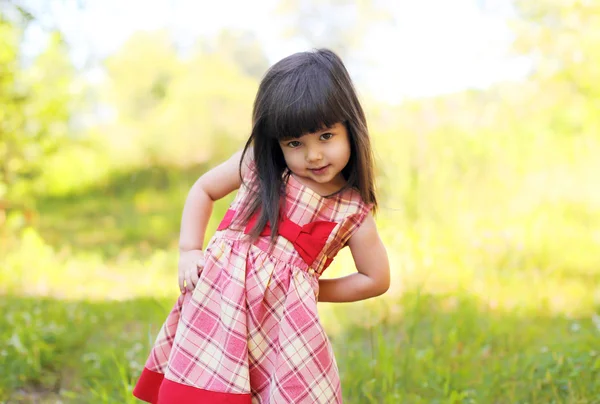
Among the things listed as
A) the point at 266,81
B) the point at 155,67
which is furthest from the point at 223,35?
the point at 266,81

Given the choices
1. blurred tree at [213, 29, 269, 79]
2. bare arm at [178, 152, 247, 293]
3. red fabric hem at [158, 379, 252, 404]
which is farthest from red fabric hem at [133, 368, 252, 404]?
blurred tree at [213, 29, 269, 79]

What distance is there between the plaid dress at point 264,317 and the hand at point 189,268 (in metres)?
0.03

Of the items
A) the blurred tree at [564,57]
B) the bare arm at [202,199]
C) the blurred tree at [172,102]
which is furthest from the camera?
the blurred tree at [172,102]

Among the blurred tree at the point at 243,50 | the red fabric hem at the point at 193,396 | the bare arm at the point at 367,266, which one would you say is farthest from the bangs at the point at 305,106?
the blurred tree at the point at 243,50

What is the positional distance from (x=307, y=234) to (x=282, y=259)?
0.27 feet

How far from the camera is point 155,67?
21.6 feet

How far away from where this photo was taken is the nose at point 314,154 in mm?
1449

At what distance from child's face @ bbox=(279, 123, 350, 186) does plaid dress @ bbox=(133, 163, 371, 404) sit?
0.06 m

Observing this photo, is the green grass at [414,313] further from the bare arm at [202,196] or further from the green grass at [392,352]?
the bare arm at [202,196]

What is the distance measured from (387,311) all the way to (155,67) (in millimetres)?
4460

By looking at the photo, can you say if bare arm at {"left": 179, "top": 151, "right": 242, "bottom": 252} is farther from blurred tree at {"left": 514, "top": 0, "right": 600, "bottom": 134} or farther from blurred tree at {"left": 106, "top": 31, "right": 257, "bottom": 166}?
blurred tree at {"left": 106, "top": 31, "right": 257, "bottom": 166}

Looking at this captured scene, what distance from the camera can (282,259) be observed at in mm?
1513

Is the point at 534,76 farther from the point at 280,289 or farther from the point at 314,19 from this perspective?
the point at 280,289

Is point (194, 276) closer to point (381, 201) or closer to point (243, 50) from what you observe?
point (381, 201)
